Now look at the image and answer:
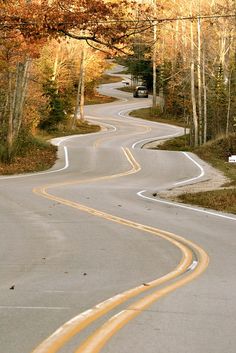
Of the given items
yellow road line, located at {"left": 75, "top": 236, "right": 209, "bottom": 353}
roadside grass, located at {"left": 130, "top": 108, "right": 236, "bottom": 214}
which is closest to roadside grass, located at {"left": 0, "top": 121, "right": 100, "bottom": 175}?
roadside grass, located at {"left": 130, "top": 108, "right": 236, "bottom": 214}

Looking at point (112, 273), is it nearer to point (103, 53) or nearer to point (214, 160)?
point (214, 160)

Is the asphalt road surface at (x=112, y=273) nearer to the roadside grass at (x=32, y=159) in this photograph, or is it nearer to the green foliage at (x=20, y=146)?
the roadside grass at (x=32, y=159)

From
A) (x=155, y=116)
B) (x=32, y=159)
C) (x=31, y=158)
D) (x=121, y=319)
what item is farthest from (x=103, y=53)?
(x=121, y=319)

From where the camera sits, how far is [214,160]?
36.9 m

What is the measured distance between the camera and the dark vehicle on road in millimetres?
91312

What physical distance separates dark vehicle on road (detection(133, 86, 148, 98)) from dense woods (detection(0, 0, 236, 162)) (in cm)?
513

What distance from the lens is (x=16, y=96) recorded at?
104 feet

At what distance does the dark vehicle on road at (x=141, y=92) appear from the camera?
91312mm

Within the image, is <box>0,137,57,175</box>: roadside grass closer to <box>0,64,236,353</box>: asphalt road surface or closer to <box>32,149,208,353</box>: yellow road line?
<box>0,64,236,353</box>: asphalt road surface

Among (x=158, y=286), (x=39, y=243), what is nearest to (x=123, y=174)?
(x=39, y=243)

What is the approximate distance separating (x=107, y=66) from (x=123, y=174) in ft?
146

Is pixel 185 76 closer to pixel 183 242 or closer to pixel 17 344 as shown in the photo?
pixel 183 242

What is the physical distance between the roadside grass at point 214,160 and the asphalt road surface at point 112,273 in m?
1.04

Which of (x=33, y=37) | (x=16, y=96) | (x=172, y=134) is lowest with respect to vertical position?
(x=172, y=134)
